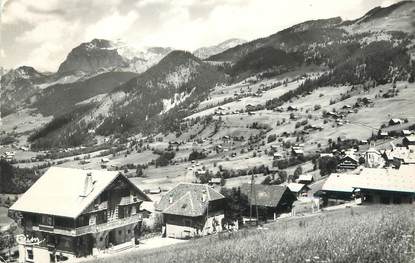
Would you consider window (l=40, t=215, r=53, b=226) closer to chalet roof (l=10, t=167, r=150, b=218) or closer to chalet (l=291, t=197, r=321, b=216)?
chalet roof (l=10, t=167, r=150, b=218)

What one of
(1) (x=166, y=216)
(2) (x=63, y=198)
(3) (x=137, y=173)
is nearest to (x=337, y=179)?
(1) (x=166, y=216)

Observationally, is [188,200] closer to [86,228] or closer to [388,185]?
[86,228]

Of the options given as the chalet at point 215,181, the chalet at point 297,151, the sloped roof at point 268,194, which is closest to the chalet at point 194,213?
the sloped roof at point 268,194

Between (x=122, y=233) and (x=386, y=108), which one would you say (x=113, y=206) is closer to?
(x=122, y=233)

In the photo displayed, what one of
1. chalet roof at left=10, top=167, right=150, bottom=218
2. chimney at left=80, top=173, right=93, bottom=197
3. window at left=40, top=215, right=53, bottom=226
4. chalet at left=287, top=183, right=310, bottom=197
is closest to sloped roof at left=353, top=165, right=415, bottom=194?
chalet roof at left=10, top=167, right=150, bottom=218

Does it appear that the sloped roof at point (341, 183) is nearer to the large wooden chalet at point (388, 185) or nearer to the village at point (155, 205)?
the village at point (155, 205)

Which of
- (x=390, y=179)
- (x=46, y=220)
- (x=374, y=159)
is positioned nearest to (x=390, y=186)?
(x=390, y=179)
